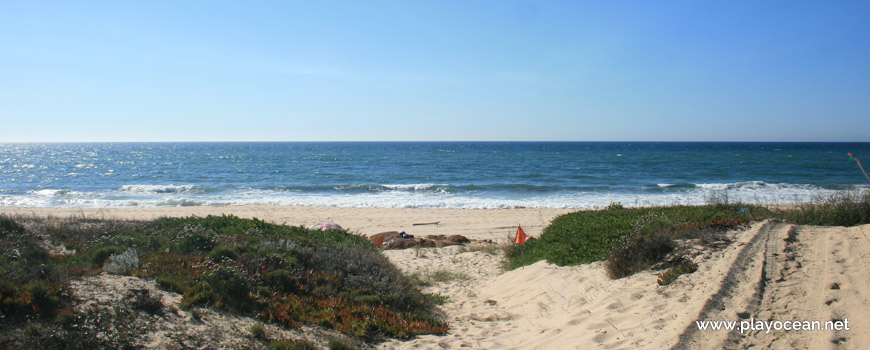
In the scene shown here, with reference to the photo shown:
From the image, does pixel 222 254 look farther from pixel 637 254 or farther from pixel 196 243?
pixel 637 254

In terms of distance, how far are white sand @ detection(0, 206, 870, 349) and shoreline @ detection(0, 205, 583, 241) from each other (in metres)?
8.20

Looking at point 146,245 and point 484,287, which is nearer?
point 146,245

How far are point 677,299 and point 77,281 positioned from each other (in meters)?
7.28

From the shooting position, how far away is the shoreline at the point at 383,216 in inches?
683

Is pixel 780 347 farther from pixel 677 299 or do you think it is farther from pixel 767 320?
pixel 677 299

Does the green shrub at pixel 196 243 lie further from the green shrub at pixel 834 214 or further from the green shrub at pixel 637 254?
the green shrub at pixel 834 214

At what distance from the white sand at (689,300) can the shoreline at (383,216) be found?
8202 mm

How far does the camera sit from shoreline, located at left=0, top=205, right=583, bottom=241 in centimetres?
1736

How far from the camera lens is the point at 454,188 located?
31.7 m

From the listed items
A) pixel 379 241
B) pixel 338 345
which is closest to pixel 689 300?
pixel 338 345

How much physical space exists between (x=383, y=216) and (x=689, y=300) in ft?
55.1

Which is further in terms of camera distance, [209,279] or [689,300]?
[209,279]

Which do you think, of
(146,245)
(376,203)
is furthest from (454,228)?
(146,245)

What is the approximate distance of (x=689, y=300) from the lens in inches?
200
